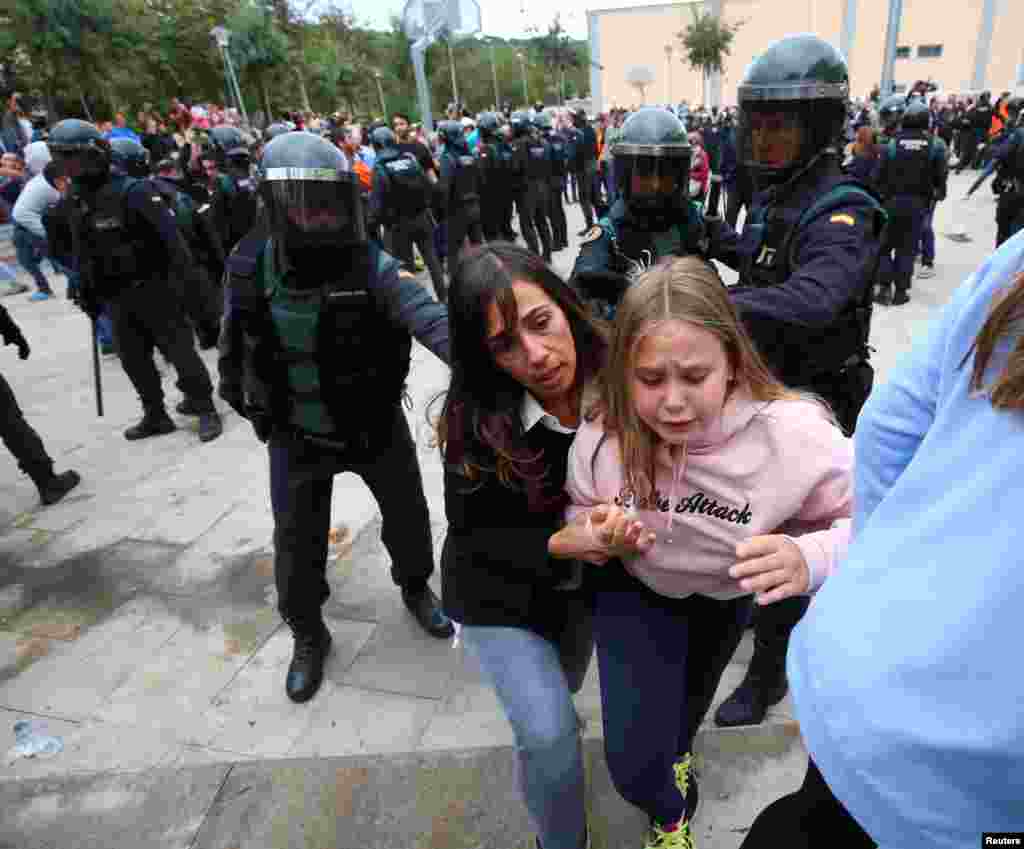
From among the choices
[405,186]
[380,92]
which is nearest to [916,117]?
[405,186]

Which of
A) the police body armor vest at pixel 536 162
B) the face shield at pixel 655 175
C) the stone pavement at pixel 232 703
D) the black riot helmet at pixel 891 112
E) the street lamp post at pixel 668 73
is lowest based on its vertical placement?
the stone pavement at pixel 232 703

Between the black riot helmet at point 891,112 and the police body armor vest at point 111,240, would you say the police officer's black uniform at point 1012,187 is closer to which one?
the black riot helmet at point 891,112

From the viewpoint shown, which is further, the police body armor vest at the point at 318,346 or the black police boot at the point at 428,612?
the black police boot at the point at 428,612

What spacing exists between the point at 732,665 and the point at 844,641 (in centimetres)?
200

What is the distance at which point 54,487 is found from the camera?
177 inches

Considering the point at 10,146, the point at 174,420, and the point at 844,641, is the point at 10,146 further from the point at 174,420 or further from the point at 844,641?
the point at 844,641

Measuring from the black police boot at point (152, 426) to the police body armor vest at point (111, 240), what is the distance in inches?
39.8

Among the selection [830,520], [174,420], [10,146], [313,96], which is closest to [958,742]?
[830,520]

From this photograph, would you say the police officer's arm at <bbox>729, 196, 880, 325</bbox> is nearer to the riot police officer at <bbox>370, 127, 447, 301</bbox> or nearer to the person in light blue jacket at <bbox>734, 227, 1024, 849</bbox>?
the person in light blue jacket at <bbox>734, 227, 1024, 849</bbox>

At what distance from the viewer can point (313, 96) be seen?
3597 centimetres

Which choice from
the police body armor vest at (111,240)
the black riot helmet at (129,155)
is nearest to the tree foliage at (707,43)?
the black riot helmet at (129,155)

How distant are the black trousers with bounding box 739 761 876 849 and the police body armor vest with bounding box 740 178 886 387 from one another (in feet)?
4.15

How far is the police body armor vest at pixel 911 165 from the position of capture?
655cm

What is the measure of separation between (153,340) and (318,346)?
3.39 metres
